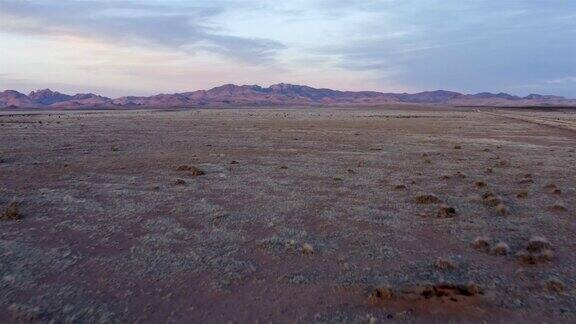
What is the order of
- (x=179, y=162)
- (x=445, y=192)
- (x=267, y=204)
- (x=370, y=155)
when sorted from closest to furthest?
(x=267, y=204)
(x=445, y=192)
(x=179, y=162)
(x=370, y=155)

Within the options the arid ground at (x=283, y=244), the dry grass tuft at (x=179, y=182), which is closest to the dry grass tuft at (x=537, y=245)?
the arid ground at (x=283, y=244)

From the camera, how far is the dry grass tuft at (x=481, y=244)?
10916 millimetres

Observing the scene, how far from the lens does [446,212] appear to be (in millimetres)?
13844

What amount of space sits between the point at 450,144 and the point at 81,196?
88.5 ft

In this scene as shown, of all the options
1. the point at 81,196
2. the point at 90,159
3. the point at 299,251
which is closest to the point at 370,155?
the point at 90,159

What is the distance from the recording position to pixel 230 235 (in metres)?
11.7

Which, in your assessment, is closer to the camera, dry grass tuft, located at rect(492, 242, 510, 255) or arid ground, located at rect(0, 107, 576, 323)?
arid ground, located at rect(0, 107, 576, 323)

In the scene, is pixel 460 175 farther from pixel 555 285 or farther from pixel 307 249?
pixel 555 285

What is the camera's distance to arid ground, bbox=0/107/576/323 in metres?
7.93

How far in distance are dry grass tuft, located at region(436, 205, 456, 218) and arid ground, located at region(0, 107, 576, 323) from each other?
9cm

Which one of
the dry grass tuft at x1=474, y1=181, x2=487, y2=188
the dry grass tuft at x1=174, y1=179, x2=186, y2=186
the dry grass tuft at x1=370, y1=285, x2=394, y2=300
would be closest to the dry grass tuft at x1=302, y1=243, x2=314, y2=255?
the dry grass tuft at x1=370, y1=285, x2=394, y2=300

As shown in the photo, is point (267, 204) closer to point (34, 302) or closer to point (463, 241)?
point (463, 241)

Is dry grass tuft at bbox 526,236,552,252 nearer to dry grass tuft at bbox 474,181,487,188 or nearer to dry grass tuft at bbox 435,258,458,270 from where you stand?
dry grass tuft at bbox 435,258,458,270

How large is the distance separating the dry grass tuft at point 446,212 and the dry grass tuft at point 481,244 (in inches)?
92.9
